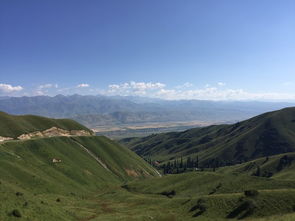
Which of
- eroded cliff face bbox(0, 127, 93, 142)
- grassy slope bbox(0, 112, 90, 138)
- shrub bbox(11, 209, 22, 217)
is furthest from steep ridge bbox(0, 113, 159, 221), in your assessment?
eroded cliff face bbox(0, 127, 93, 142)

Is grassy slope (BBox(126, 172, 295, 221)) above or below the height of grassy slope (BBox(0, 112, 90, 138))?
below

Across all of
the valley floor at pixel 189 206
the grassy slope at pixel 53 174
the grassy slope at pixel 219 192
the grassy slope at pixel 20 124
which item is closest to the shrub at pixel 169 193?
the valley floor at pixel 189 206

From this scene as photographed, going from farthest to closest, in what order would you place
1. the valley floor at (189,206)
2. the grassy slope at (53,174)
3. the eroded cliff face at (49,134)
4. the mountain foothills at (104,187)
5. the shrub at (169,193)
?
the eroded cliff face at (49,134)
the shrub at (169,193)
the mountain foothills at (104,187)
the grassy slope at (53,174)
the valley floor at (189,206)

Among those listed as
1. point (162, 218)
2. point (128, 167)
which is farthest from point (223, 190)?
point (128, 167)

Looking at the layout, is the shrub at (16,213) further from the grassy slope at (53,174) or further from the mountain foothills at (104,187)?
the grassy slope at (53,174)

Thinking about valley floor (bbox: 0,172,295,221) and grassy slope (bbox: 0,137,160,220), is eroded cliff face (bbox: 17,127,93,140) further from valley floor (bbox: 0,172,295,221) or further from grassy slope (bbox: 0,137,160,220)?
valley floor (bbox: 0,172,295,221)

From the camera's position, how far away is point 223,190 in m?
95.1

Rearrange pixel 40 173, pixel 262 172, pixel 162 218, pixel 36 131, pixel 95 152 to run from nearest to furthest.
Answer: pixel 162 218, pixel 40 173, pixel 36 131, pixel 95 152, pixel 262 172

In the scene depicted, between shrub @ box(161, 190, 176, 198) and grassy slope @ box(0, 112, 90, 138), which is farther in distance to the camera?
grassy slope @ box(0, 112, 90, 138)

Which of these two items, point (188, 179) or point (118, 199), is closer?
point (118, 199)

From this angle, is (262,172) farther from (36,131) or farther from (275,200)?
(36,131)

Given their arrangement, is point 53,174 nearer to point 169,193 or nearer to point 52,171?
point 52,171

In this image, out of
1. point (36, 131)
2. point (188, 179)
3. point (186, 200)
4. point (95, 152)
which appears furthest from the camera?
point (95, 152)

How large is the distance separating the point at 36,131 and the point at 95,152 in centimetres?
4096
